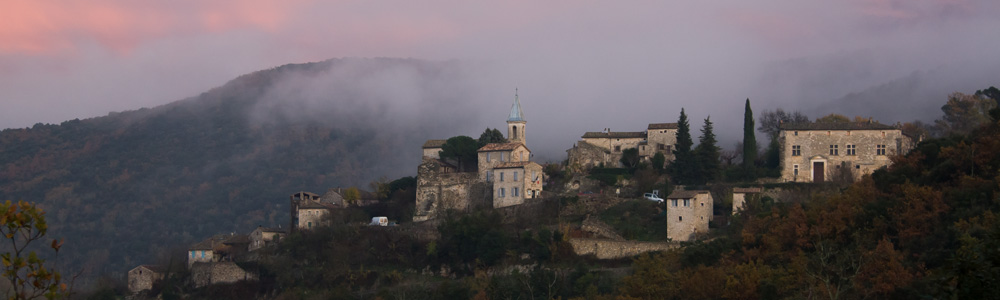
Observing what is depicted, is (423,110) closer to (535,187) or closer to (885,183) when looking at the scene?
(535,187)

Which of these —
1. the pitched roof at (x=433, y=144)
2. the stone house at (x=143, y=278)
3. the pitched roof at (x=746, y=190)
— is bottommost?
the stone house at (x=143, y=278)

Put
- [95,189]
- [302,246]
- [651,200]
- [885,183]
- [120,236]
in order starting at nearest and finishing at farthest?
1. [885,183]
2. [651,200]
3. [302,246]
4. [120,236]
5. [95,189]

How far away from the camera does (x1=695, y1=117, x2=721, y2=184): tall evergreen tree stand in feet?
169

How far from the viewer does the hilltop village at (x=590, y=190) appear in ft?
154

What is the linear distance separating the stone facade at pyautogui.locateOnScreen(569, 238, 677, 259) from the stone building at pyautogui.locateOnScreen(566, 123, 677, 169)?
8.39 metres

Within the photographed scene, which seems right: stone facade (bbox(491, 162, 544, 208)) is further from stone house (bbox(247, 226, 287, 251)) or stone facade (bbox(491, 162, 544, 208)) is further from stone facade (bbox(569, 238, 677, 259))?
stone house (bbox(247, 226, 287, 251))

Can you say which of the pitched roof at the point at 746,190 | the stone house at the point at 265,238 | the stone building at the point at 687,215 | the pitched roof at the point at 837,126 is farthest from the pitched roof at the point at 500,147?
the pitched roof at the point at 837,126

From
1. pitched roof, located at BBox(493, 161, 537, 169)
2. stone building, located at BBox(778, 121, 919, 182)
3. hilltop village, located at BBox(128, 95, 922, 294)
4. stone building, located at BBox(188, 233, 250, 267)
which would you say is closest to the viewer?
hilltop village, located at BBox(128, 95, 922, 294)

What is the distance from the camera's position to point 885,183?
42.1m

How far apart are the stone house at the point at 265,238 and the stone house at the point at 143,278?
15.2ft

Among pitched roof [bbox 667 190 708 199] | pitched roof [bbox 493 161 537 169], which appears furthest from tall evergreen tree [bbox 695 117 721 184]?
pitched roof [bbox 493 161 537 169]

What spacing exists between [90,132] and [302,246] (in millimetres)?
67514

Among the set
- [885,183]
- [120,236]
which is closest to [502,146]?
[885,183]

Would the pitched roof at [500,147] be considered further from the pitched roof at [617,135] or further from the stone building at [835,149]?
the stone building at [835,149]
